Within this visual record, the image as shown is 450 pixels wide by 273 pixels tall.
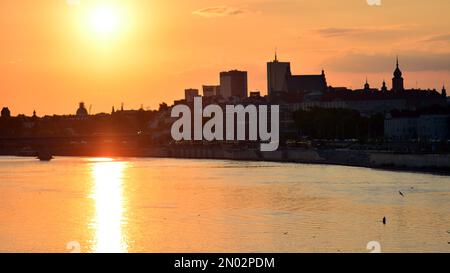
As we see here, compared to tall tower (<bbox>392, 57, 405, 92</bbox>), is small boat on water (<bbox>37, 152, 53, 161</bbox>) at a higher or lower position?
lower

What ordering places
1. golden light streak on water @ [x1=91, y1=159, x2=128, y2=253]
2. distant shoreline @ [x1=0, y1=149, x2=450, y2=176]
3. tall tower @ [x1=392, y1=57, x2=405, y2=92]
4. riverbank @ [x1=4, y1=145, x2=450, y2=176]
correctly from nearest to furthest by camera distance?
golden light streak on water @ [x1=91, y1=159, x2=128, y2=253], distant shoreline @ [x1=0, y1=149, x2=450, y2=176], riverbank @ [x1=4, y1=145, x2=450, y2=176], tall tower @ [x1=392, y1=57, x2=405, y2=92]

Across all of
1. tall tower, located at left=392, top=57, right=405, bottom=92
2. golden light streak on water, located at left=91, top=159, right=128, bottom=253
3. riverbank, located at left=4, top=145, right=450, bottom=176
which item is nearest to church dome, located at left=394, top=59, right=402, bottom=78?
tall tower, located at left=392, top=57, right=405, bottom=92

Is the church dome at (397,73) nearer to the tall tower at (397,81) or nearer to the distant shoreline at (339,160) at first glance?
the tall tower at (397,81)

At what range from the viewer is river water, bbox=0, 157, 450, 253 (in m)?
30.3

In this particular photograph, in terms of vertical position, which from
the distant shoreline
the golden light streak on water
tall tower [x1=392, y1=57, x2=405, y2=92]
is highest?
tall tower [x1=392, y1=57, x2=405, y2=92]

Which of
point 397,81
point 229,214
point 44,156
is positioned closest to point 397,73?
point 397,81

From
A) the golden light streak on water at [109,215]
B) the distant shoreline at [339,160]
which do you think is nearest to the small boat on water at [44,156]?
the distant shoreline at [339,160]

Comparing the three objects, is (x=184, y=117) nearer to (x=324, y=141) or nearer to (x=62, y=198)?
(x=324, y=141)

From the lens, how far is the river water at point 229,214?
30.3 m

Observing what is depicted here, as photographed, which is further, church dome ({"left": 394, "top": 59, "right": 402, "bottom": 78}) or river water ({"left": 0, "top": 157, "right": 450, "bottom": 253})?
church dome ({"left": 394, "top": 59, "right": 402, "bottom": 78})

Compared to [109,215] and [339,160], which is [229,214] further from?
[339,160]

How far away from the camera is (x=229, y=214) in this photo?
130ft

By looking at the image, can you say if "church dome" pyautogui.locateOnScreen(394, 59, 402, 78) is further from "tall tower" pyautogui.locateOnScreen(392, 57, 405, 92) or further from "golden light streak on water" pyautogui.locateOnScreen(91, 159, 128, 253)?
"golden light streak on water" pyautogui.locateOnScreen(91, 159, 128, 253)

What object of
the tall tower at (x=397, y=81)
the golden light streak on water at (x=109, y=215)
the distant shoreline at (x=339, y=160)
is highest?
the tall tower at (x=397, y=81)
